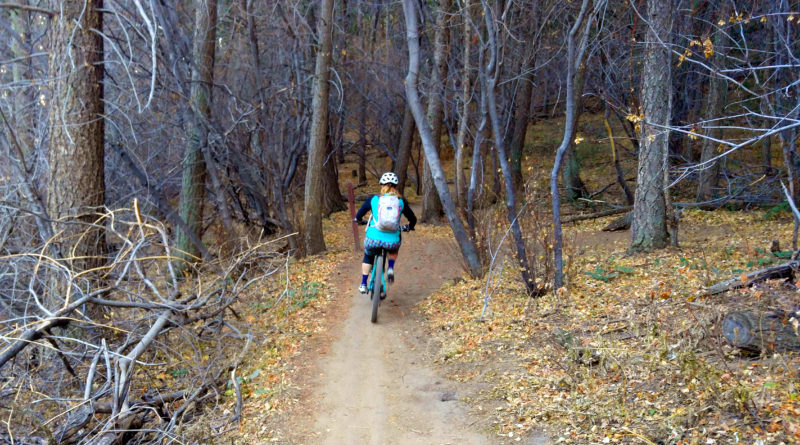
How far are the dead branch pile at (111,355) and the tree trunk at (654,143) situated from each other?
6073mm

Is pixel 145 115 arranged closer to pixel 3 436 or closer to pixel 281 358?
pixel 281 358

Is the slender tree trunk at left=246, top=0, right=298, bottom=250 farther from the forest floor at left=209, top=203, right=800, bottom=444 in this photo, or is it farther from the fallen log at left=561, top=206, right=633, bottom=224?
the fallen log at left=561, top=206, right=633, bottom=224

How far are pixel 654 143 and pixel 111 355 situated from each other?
319 inches

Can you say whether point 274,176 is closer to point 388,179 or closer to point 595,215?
point 388,179

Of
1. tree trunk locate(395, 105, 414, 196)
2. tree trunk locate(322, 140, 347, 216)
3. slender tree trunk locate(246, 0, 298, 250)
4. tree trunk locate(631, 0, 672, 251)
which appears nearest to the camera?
tree trunk locate(631, 0, 672, 251)

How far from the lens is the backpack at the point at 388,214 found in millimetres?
8602

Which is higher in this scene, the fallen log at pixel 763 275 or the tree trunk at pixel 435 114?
the tree trunk at pixel 435 114

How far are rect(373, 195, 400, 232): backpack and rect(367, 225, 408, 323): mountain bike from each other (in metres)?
0.33

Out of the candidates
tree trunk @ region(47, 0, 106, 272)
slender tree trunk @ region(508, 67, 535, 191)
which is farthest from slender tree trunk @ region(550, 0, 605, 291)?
slender tree trunk @ region(508, 67, 535, 191)

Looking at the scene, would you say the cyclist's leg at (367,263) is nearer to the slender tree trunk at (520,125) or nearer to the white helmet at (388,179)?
the white helmet at (388,179)

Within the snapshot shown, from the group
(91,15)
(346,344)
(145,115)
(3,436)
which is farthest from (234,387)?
(145,115)

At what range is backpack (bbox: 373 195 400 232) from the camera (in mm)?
8602

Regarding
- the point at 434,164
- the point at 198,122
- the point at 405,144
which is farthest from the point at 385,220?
the point at 405,144

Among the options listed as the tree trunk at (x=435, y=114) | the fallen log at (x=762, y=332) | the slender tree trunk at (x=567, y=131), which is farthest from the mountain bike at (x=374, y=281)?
the tree trunk at (x=435, y=114)
